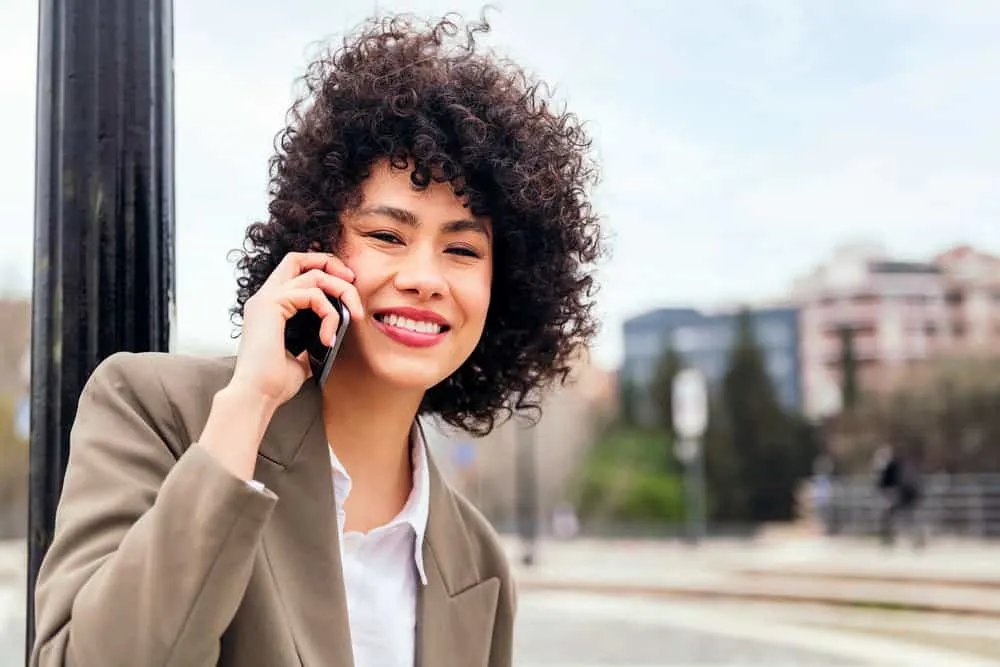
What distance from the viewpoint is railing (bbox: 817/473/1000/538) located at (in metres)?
21.3

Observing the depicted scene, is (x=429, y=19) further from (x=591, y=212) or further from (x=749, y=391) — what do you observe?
(x=749, y=391)

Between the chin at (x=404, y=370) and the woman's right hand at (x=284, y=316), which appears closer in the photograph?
the woman's right hand at (x=284, y=316)

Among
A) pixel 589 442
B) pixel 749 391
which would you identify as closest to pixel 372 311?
pixel 589 442

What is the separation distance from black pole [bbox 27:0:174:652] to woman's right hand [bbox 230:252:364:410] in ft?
0.53

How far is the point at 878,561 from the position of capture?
16328 mm

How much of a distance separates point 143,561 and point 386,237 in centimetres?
55

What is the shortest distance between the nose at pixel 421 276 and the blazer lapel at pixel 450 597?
0.32m

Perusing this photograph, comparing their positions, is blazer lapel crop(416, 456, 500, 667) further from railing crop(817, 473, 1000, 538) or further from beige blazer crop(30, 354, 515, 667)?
railing crop(817, 473, 1000, 538)

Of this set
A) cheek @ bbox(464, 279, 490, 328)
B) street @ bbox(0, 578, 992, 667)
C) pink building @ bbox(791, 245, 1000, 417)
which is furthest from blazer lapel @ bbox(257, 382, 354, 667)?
pink building @ bbox(791, 245, 1000, 417)

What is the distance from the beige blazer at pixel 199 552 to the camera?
1044mm

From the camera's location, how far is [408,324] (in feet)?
4.71

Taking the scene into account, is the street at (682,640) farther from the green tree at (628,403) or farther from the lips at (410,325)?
the green tree at (628,403)

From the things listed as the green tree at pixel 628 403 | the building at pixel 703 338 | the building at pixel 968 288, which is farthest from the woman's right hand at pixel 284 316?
the building at pixel 703 338

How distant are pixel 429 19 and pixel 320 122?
0.81 feet
